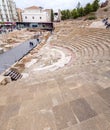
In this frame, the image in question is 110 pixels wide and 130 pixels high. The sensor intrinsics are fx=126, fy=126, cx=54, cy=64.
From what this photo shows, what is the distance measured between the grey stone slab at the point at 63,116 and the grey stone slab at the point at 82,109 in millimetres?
150

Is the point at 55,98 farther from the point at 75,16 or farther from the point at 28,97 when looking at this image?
the point at 75,16

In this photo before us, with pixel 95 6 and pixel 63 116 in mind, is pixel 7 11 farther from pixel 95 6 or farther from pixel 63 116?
pixel 63 116

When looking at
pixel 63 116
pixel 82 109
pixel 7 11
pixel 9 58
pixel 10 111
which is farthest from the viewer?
pixel 7 11

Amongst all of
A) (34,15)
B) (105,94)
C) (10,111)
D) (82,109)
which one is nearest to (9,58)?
(10,111)

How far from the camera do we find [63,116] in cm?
332

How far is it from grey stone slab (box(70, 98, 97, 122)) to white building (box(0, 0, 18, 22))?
49.2 meters

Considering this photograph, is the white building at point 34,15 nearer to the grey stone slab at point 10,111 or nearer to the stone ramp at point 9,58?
the stone ramp at point 9,58

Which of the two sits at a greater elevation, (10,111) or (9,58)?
(10,111)

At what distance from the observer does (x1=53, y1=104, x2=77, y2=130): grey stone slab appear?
302 cm

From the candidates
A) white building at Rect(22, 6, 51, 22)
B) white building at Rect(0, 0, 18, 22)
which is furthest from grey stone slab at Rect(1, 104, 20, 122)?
white building at Rect(22, 6, 51, 22)

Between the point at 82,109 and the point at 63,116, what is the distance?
59cm

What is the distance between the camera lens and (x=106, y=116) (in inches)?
121

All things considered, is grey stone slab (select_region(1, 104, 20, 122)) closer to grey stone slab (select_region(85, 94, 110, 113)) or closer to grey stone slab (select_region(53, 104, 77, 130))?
grey stone slab (select_region(53, 104, 77, 130))

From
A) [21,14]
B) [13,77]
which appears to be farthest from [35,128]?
[21,14]
